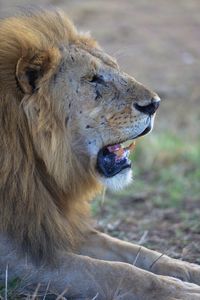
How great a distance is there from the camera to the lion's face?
4008 mm

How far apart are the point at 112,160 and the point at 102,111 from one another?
24 cm

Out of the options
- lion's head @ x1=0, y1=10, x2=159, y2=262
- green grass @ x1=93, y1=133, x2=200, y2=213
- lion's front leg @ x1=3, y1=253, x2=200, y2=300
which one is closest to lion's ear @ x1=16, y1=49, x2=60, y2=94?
lion's head @ x1=0, y1=10, x2=159, y2=262

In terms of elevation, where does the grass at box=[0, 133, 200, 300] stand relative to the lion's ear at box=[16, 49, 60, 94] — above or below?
below

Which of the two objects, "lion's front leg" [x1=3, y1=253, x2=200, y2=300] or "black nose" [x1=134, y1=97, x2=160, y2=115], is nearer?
"lion's front leg" [x1=3, y1=253, x2=200, y2=300]

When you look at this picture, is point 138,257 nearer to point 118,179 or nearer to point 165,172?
point 118,179

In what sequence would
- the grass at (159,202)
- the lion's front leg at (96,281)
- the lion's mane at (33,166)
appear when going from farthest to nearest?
the grass at (159,202) → the lion's mane at (33,166) → the lion's front leg at (96,281)

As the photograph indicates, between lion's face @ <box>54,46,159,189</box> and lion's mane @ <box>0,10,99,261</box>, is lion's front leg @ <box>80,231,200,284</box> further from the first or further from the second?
lion's face @ <box>54,46,159,189</box>

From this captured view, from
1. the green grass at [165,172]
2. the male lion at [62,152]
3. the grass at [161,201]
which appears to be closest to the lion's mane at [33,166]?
the male lion at [62,152]

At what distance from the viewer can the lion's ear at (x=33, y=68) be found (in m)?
3.96

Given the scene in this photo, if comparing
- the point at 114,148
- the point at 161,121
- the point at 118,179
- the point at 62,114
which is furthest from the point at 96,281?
the point at 161,121

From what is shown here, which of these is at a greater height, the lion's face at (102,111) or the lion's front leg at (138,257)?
the lion's face at (102,111)

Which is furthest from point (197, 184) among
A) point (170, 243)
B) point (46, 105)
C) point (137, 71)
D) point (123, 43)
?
point (123, 43)

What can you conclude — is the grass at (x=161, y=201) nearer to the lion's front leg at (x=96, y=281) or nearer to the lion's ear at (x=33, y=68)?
the lion's front leg at (x=96, y=281)

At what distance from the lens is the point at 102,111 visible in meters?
4.03
